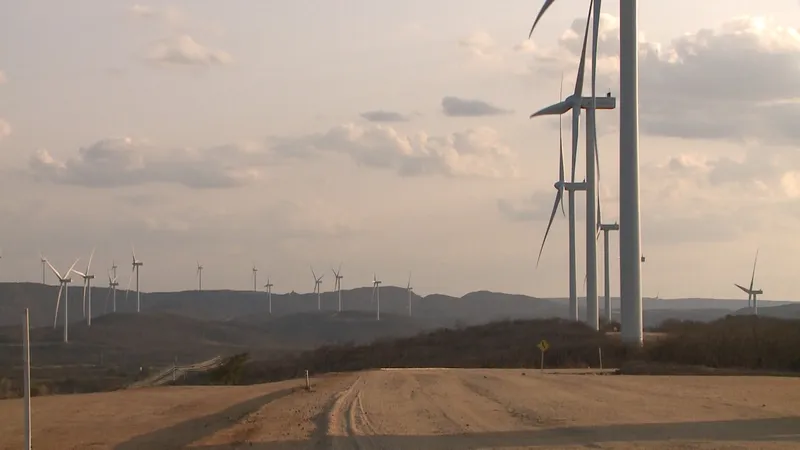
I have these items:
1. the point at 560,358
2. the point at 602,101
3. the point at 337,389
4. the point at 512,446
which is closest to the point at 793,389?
the point at 337,389

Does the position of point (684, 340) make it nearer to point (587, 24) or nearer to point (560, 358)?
point (560, 358)

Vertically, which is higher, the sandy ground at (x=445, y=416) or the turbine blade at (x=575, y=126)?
the turbine blade at (x=575, y=126)

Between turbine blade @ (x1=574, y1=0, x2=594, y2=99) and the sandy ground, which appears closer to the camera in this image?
the sandy ground

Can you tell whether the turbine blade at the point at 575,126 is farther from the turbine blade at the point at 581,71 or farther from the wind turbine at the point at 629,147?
the wind turbine at the point at 629,147

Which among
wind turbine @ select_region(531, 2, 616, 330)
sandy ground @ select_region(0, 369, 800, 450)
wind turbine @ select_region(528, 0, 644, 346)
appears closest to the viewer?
sandy ground @ select_region(0, 369, 800, 450)

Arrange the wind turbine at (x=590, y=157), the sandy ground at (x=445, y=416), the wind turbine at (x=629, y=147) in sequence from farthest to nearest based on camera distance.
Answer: the wind turbine at (x=590, y=157), the wind turbine at (x=629, y=147), the sandy ground at (x=445, y=416)

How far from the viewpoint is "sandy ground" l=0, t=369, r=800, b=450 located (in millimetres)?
22234

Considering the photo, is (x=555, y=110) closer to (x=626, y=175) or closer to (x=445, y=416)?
(x=626, y=175)

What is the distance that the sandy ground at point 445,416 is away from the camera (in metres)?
22.2

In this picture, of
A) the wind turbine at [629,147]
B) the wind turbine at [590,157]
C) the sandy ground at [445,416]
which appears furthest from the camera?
the wind turbine at [590,157]

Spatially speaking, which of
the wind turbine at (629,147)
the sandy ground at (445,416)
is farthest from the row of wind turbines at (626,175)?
the sandy ground at (445,416)

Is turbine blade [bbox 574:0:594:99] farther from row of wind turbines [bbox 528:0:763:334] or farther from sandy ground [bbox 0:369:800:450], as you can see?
sandy ground [bbox 0:369:800:450]

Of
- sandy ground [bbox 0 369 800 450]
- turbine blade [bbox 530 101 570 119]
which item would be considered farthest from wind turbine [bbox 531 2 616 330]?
sandy ground [bbox 0 369 800 450]

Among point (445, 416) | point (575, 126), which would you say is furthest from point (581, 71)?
point (445, 416)
